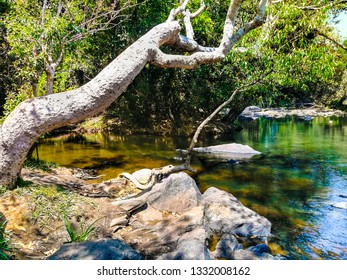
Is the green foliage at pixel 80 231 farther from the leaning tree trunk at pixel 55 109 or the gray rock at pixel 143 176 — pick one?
the gray rock at pixel 143 176

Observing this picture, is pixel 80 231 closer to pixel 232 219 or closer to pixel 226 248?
pixel 226 248

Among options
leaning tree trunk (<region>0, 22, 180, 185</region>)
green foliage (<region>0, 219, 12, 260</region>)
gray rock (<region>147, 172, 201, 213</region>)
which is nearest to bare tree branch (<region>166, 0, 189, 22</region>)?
leaning tree trunk (<region>0, 22, 180, 185</region>)

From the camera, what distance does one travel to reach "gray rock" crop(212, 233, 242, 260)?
5266 mm

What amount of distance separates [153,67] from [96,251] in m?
18.4

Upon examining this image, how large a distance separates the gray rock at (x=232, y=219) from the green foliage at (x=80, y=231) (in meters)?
2.49

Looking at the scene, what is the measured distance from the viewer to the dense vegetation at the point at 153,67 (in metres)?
7.81

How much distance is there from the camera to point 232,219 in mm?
6676

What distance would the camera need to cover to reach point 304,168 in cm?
1212

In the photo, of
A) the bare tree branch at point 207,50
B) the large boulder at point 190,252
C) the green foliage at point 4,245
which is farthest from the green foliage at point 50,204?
the bare tree branch at point 207,50

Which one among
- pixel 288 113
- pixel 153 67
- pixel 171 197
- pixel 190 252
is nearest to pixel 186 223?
pixel 171 197

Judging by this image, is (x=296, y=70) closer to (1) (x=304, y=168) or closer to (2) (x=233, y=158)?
(1) (x=304, y=168)

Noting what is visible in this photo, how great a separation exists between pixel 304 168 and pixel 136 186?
7203 millimetres

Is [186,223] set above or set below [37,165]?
below

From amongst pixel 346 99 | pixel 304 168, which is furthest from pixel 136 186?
pixel 346 99
